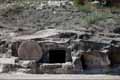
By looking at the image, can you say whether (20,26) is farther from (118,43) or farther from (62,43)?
(118,43)

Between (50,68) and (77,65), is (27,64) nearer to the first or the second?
(50,68)

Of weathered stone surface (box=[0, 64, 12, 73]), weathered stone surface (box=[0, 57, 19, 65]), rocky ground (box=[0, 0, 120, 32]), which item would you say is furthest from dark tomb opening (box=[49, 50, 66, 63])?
weathered stone surface (box=[0, 64, 12, 73])

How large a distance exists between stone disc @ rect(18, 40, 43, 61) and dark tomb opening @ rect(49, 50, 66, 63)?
1.20ft

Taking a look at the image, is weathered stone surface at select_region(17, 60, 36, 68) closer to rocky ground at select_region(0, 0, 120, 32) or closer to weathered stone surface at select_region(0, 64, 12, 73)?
weathered stone surface at select_region(0, 64, 12, 73)

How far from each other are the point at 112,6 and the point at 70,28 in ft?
8.30

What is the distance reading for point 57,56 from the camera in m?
10.4

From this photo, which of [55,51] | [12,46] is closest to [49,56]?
[55,51]

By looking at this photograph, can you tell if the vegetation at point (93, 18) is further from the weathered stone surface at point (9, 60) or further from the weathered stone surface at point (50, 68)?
the weathered stone surface at point (9, 60)

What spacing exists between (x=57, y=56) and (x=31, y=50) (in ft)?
2.62

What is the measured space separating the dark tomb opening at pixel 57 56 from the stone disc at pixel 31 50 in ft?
1.20

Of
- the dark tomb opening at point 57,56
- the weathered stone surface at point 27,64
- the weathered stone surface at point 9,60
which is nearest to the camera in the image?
the weathered stone surface at point 27,64

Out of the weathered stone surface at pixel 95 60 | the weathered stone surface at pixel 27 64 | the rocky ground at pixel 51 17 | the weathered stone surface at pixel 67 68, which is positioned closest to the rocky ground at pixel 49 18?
the rocky ground at pixel 51 17

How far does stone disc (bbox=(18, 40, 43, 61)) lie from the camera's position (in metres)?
10.0

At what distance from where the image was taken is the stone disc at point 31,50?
10039 millimetres
